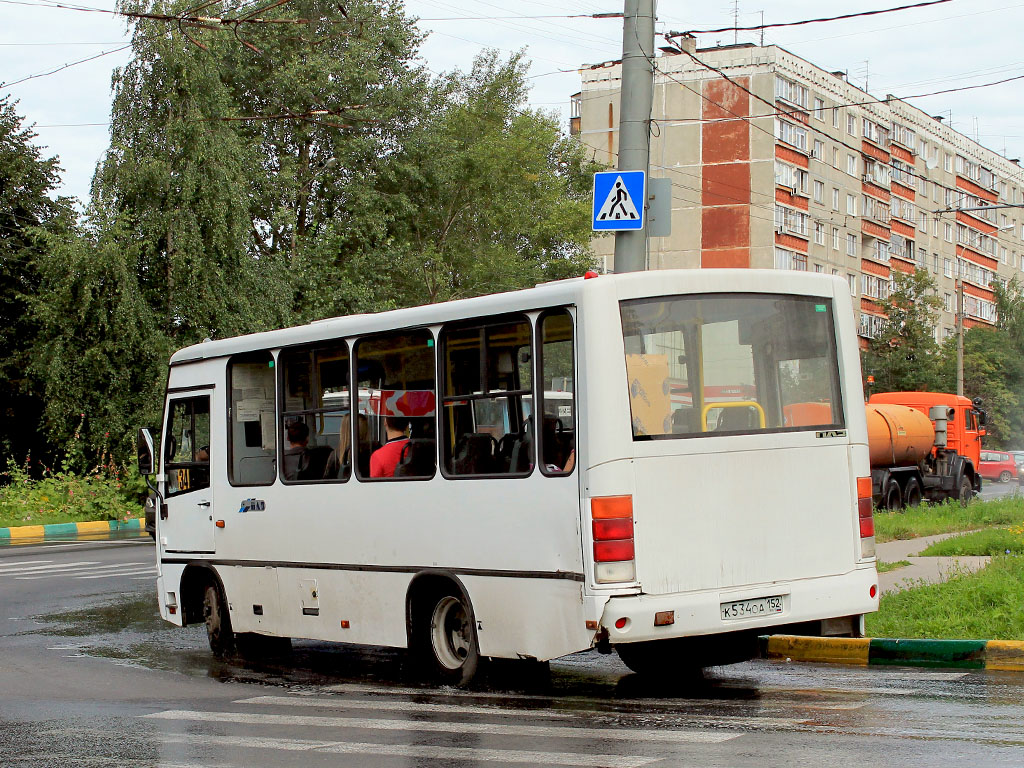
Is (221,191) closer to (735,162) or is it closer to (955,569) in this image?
(955,569)

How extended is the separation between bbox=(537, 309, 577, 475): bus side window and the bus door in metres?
4.24

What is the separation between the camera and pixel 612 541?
24.8 ft

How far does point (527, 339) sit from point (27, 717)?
3.85 metres

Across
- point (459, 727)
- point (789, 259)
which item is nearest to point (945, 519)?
point (459, 727)

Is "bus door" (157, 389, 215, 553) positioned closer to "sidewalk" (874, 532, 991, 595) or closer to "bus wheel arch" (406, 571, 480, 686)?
"bus wheel arch" (406, 571, 480, 686)

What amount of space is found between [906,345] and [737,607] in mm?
60775

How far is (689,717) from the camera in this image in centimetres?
739

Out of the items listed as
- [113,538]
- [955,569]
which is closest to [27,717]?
[955,569]

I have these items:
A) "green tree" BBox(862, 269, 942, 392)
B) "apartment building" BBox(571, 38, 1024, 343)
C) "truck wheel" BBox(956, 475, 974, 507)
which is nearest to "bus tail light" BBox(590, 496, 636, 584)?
"truck wheel" BBox(956, 475, 974, 507)

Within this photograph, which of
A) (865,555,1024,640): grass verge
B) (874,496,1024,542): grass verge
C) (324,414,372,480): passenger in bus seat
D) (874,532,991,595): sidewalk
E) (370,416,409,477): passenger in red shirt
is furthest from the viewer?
(874,496,1024,542): grass verge

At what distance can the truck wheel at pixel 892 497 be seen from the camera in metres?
28.0

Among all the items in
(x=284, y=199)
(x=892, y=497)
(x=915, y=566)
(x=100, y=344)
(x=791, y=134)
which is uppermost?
(x=791, y=134)

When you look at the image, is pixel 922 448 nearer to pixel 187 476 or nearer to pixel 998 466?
pixel 187 476

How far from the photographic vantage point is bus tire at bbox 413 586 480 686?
28.8 feet
